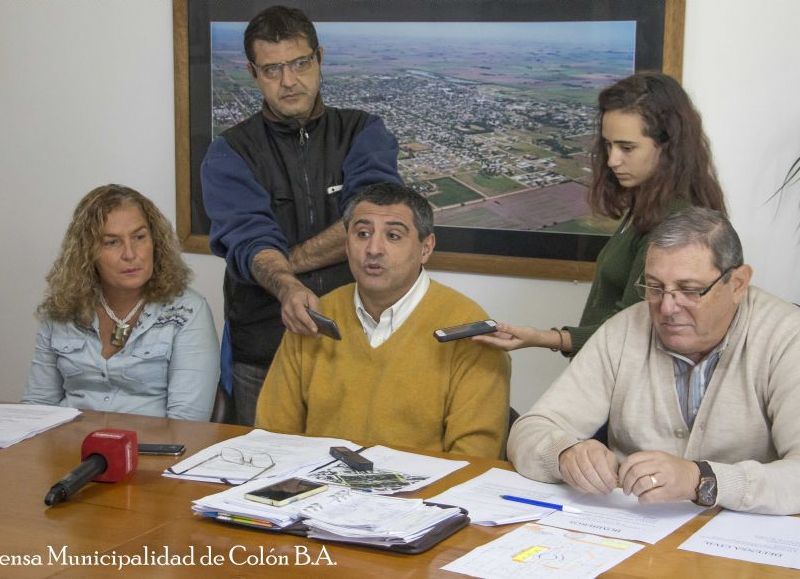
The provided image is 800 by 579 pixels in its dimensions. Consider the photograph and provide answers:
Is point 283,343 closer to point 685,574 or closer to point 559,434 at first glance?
point 559,434

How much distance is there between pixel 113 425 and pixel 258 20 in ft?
3.82

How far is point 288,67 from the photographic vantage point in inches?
116

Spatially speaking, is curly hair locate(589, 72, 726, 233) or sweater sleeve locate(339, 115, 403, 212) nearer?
curly hair locate(589, 72, 726, 233)

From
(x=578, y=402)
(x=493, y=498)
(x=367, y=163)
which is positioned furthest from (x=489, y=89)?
(x=493, y=498)

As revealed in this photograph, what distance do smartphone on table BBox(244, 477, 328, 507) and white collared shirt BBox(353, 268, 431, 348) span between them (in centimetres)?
65

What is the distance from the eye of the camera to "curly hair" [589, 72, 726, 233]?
2463 mm

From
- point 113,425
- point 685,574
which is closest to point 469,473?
point 685,574

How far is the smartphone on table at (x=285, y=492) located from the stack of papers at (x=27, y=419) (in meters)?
0.79

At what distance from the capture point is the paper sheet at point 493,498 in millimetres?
1919

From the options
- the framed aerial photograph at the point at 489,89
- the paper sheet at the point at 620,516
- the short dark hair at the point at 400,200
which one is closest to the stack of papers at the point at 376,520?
the paper sheet at the point at 620,516

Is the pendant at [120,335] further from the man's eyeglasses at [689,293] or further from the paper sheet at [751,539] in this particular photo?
the paper sheet at [751,539]

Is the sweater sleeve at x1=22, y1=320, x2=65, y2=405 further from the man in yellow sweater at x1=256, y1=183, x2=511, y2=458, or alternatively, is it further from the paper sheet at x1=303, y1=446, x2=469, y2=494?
the paper sheet at x1=303, y1=446, x2=469, y2=494

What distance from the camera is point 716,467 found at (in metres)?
1.95

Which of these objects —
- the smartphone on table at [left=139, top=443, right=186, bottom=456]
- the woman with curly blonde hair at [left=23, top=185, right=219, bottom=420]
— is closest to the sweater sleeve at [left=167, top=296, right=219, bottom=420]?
the woman with curly blonde hair at [left=23, top=185, right=219, bottom=420]
